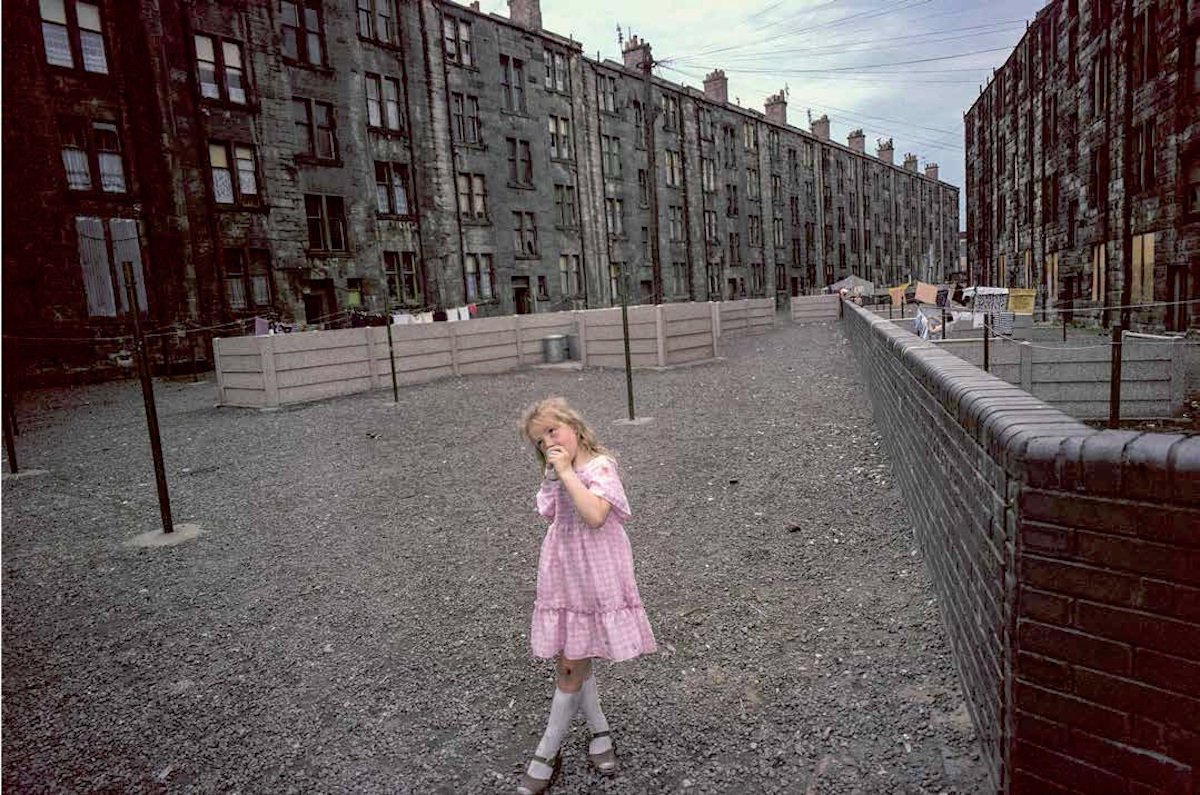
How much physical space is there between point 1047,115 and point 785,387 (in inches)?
1118

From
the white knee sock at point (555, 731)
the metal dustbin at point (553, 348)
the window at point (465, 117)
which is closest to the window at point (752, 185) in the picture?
the window at point (465, 117)

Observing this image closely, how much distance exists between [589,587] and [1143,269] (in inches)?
1076

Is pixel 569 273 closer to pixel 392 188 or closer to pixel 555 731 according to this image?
pixel 392 188

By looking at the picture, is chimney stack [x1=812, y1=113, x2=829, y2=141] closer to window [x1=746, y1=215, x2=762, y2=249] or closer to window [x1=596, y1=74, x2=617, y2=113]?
window [x1=746, y1=215, x2=762, y2=249]

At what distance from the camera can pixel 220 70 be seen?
25.0 meters

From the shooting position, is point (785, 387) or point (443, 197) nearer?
point (785, 387)

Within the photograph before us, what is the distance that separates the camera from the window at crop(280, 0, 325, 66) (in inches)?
1076

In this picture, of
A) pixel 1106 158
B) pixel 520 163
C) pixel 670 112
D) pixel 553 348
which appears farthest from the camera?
pixel 670 112

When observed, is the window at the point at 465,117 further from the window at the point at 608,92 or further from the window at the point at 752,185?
the window at the point at 752,185

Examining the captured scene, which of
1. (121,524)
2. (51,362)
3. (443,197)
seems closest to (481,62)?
(443,197)

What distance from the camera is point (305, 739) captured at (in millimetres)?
3711

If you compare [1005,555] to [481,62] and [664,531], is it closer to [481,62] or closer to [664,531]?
[664,531]

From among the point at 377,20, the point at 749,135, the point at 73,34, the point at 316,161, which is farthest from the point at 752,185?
the point at 73,34

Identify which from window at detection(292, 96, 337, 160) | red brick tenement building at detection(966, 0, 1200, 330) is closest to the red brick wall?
red brick tenement building at detection(966, 0, 1200, 330)
